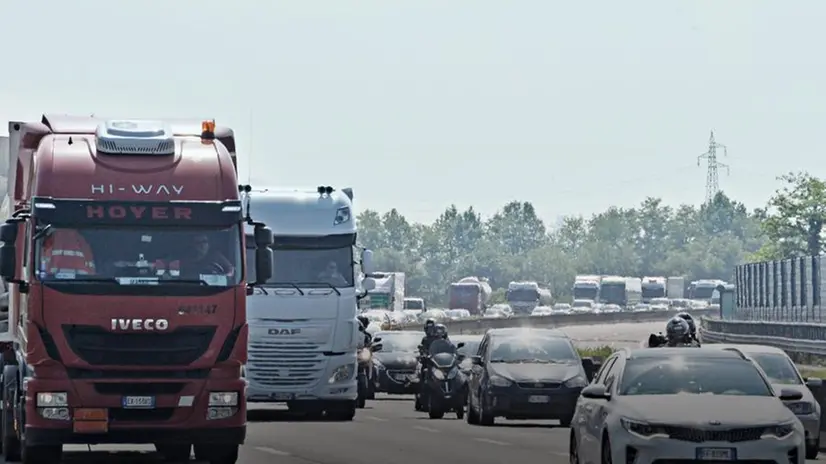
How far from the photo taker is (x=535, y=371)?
33969 mm

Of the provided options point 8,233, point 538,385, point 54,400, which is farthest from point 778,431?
point 538,385

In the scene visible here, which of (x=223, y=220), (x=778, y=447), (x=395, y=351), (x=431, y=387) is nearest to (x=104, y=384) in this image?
(x=223, y=220)

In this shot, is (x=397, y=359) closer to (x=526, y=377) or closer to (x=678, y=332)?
(x=526, y=377)

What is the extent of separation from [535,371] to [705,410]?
1604 centimetres

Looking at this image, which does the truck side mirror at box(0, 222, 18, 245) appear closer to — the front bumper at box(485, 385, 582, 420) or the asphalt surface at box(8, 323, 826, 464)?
the asphalt surface at box(8, 323, 826, 464)

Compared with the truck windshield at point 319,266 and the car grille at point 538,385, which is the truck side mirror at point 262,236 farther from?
the car grille at point 538,385

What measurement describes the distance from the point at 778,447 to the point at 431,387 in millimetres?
20402

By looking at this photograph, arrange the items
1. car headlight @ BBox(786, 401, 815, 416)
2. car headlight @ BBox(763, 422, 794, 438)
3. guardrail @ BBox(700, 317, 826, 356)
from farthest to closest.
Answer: guardrail @ BBox(700, 317, 826, 356) < car headlight @ BBox(786, 401, 815, 416) < car headlight @ BBox(763, 422, 794, 438)

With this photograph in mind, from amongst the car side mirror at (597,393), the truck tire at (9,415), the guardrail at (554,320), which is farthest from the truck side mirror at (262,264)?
the guardrail at (554,320)

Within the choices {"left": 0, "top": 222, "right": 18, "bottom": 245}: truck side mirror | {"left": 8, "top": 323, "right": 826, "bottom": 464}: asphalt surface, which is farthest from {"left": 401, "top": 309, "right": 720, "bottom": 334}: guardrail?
{"left": 0, "top": 222, "right": 18, "bottom": 245}: truck side mirror

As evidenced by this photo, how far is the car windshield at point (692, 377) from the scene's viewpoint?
18734 millimetres

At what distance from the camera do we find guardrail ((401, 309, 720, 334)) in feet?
415

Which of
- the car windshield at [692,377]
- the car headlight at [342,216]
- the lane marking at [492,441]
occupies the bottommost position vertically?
the lane marking at [492,441]

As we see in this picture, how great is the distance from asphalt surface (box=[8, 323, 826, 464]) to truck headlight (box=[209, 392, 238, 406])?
10.4ft
